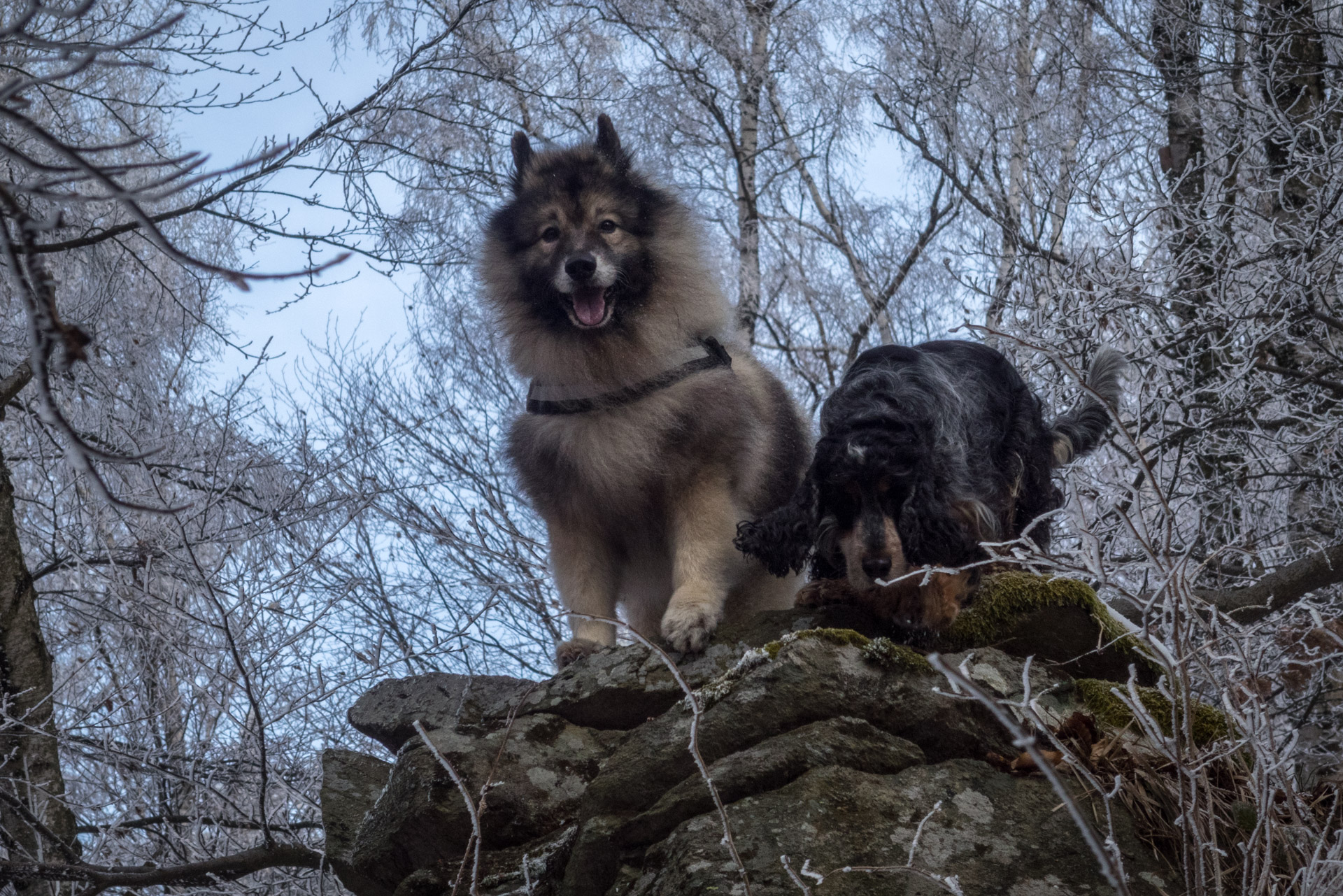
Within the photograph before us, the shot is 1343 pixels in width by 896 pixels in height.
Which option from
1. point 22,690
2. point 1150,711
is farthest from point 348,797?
point 1150,711

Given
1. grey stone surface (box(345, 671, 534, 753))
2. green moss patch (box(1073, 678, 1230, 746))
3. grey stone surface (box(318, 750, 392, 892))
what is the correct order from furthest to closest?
1. grey stone surface (box(345, 671, 534, 753))
2. grey stone surface (box(318, 750, 392, 892))
3. green moss patch (box(1073, 678, 1230, 746))

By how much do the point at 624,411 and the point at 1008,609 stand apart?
165 centimetres

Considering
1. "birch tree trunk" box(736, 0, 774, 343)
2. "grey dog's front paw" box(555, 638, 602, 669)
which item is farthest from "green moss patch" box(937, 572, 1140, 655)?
"birch tree trunk" box(736, 0, 774, 343)

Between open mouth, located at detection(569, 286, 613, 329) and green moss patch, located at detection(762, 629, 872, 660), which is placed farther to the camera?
open mouth, located at detection(569, 286, 613, 329)

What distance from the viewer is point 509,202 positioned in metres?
4.94

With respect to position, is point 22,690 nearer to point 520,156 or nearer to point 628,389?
point 628,389

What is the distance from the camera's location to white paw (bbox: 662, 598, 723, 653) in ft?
13.4

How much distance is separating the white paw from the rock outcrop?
7 centimetres

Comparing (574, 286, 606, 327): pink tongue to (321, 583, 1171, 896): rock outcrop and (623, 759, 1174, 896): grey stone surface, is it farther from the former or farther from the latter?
(623, 759, 1174, 896): grey stone surface

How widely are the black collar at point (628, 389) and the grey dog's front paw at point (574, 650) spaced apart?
921 mm

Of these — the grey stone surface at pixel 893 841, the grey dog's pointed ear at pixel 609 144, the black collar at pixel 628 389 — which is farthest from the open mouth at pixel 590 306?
the grey stone surface at pixel 893 841

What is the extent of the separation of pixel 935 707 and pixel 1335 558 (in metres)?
2.33

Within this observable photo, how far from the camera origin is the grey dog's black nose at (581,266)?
177 inches

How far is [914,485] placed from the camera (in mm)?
3725
